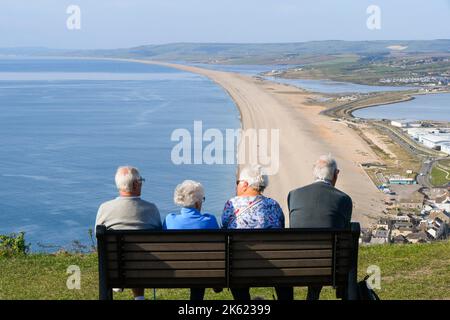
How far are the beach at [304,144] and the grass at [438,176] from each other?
268 cm

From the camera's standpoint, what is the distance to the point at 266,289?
4.87m

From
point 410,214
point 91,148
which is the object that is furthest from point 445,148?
point 91,148

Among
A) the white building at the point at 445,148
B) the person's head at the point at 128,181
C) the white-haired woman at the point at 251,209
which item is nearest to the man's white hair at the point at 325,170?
the white-haired woman at the point at 251,209

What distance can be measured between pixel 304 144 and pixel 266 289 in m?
29.9

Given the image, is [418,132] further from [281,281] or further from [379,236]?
[281,281]

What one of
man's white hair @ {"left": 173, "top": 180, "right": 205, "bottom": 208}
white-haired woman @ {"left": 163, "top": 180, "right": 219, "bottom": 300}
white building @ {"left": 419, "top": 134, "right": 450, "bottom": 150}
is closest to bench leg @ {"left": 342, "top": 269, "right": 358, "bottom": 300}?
white-haired woman @ {"left": 163, "top": 180, "right": 219, "bottom": 300}

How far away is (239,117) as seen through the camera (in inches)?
1734

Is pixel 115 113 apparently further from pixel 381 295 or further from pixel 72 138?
pixel 381 295

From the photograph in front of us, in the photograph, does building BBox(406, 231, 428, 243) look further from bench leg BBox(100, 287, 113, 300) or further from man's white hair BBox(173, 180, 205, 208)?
bench leg BBox(100, 287, 113, 300)

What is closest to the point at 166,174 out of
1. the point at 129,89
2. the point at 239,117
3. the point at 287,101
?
the point at 239,117

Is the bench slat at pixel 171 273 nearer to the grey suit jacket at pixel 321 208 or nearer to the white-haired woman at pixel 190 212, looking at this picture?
the white-haired woman at pixel 190 212

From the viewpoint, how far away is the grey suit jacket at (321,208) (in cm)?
390

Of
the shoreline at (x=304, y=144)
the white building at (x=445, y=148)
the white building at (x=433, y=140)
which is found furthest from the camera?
the white building at (x=433, y=140)
